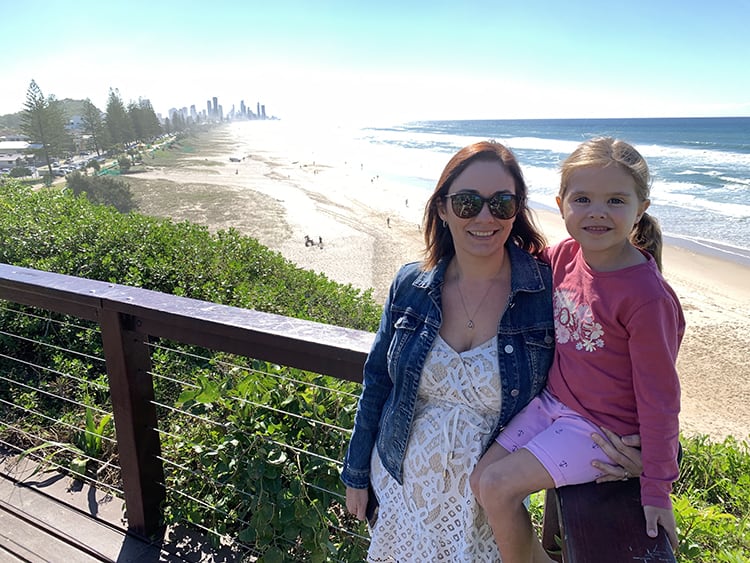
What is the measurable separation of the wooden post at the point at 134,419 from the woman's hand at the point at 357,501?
0.88 meters

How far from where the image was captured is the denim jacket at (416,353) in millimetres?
1311

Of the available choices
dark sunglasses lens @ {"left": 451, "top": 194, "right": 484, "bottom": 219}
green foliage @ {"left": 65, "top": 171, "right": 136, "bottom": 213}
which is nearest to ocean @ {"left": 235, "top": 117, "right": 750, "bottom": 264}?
dark sunglasses lens @ {"left": 451, "top": 194, "right": 484, "bottom": 219}

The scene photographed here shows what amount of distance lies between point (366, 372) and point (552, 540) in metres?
0.66

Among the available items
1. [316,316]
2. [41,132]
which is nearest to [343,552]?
[316,316]

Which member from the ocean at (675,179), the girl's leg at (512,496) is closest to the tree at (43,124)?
the ocean at (675,179)

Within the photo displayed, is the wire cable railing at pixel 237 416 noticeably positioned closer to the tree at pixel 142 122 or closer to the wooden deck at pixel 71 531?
the wooden deck at pixel 71 531

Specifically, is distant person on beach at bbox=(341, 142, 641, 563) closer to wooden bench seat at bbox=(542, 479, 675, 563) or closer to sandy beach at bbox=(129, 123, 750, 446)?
wooden bench seat at bbox=(542, 479, 675, 563)

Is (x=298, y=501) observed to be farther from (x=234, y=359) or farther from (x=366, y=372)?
(x=234, y=359)

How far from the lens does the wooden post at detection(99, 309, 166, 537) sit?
6.10 feet

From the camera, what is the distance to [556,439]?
1176 millimetres

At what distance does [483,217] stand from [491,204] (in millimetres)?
39

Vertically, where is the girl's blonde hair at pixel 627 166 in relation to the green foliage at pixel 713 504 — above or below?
above

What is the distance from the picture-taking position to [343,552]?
5.82 ft

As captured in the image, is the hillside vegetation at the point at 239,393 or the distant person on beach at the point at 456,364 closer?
the distant person on beach at the point at 456,364
